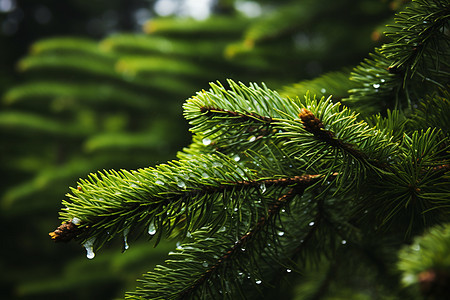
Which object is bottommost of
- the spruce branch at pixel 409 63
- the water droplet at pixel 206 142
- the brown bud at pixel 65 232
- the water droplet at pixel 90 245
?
the water droplet at pixel 90 245

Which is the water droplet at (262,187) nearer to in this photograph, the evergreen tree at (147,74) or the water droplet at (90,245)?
the water droplet at (90,245)

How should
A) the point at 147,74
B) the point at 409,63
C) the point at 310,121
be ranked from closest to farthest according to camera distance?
the point at 310,121, the point at 409,63, the point at 147,74

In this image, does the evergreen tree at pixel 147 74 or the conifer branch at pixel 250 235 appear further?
the evergreen tree at pixel 147 74

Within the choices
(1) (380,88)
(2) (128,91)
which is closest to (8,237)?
(2) (128,91)

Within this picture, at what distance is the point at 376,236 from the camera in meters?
0.62

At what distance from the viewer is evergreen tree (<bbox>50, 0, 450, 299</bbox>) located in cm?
40

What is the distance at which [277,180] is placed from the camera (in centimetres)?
44

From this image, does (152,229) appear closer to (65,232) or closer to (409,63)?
(65,232)

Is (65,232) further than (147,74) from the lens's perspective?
No

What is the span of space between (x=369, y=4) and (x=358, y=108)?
3.70ft

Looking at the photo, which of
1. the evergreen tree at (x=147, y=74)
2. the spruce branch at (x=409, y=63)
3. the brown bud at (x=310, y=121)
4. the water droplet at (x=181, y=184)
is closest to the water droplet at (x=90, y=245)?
the water droplet at (x=181, y=184)

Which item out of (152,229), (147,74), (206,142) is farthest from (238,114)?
(147,74)

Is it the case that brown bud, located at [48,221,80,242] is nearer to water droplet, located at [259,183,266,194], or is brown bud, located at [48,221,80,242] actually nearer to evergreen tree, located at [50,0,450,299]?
evergreen tree, located at [50,0,450,299]

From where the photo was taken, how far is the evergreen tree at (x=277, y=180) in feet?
1.30
